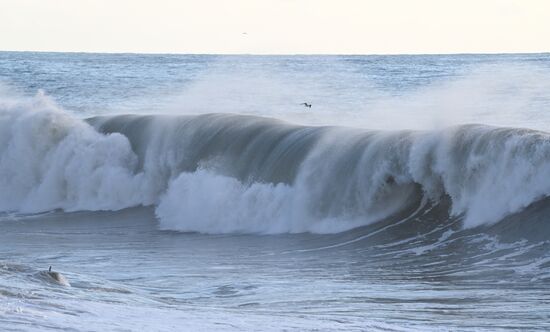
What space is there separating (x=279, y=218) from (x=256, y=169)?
7.06ft

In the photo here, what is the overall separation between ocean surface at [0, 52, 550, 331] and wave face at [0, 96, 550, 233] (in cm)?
4

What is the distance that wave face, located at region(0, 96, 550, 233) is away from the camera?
1697 centimetres

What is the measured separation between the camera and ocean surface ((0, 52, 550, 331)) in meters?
11.4

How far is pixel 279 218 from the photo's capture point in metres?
19.3

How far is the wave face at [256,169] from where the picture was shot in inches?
668

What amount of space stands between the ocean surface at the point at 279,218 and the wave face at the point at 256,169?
0.12ft

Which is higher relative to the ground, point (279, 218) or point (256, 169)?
point (256, 169)

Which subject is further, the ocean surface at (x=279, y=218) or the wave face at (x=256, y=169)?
the wave face at (x=256, y=169)

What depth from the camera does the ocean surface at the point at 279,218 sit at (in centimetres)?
1136

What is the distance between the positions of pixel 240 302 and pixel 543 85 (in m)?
27.8

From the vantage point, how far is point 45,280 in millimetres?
12211

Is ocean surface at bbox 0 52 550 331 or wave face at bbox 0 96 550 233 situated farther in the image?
wave face at bbox 0 96 550 233

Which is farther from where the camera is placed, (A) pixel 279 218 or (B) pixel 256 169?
(B) pixel 256 169

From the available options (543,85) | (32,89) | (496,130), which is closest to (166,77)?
(32,89)
